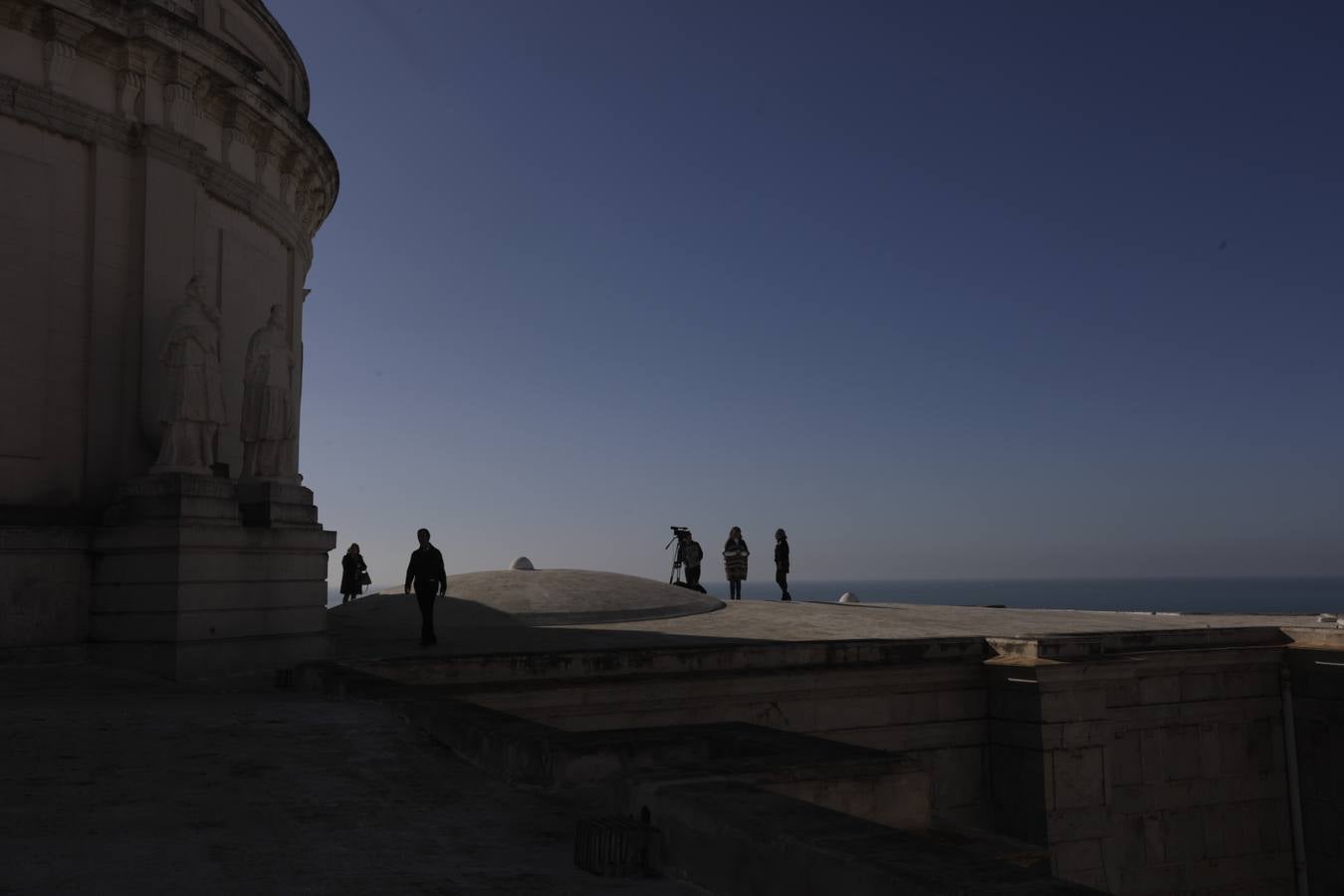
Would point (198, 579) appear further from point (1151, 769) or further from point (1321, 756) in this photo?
point (1321, 756)

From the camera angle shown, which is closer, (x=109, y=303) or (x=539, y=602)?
(x=109, y=303)

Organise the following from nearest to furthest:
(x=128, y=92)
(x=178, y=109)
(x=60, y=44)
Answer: (x=60, y=44) → (x=128, y=92) → (x=178, y=109)

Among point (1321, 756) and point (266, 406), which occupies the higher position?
point (266, 406)

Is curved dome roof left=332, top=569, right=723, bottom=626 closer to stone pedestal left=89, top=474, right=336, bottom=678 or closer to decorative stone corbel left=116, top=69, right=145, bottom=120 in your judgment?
stone pedestal left=89, top=474, right=336, bottom=678

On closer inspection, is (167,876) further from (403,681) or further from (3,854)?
(403,681)

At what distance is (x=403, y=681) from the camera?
1049 centimetres

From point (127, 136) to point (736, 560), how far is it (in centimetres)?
1530

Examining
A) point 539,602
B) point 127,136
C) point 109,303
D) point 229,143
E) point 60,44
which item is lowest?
point 539,602

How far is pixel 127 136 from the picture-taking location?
1395 centimetres

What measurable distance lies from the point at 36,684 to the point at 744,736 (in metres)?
8.36

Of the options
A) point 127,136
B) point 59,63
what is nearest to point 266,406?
point 127,136

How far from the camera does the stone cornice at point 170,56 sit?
42.5 feet

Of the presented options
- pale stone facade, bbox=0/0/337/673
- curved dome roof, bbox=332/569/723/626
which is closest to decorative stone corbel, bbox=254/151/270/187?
pale stone facade, bbox=0/0/337/673

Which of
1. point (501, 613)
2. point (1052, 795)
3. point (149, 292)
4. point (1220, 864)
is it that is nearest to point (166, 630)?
point (149, 292)
